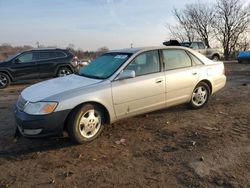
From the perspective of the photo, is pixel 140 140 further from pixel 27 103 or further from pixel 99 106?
pixel 27 103

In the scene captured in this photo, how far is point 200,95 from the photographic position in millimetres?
7621

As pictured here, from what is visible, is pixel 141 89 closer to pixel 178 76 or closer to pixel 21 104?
pixel 178 76

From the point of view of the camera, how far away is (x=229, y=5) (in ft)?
157

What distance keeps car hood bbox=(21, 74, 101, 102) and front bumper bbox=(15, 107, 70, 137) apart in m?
0.32

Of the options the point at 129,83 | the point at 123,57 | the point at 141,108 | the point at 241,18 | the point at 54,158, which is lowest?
the point at 54,158

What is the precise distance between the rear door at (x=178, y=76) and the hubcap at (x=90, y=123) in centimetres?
170

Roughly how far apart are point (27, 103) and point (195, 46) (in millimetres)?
21084

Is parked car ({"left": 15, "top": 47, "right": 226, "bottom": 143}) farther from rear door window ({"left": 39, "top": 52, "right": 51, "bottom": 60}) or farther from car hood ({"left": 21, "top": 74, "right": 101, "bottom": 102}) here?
rear door window ({"left": 39, "top": 52, "right": 51, "bottom": 60})

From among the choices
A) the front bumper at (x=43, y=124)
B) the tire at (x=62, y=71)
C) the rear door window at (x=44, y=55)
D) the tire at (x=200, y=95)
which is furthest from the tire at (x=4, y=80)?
the front bumper at (x=43, y=124)

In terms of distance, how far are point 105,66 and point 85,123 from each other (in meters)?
1.42

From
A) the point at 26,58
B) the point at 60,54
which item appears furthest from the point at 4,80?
the point at 60,54

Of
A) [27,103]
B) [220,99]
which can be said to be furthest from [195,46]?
[27,103]

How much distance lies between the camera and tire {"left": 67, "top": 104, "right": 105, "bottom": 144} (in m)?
5.41

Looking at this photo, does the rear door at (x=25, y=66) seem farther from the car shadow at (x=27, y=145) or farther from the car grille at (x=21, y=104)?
the car grille at (x=21, y=104)
